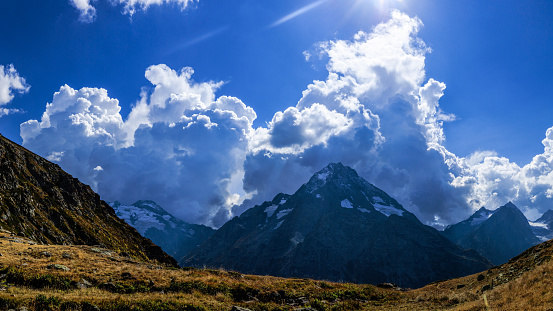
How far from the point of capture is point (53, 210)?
277ft

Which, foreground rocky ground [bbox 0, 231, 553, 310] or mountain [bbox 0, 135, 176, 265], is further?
mountain [bbox 0, 135, 176, 265]

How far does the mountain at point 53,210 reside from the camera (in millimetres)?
69250

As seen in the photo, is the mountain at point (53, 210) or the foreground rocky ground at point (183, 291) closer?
the foreground rocky ground at point (183, 291)

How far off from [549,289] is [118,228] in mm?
113241

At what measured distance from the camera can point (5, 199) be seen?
68.8 metres

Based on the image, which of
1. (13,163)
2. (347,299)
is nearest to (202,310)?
(347,299)

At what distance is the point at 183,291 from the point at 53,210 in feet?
250

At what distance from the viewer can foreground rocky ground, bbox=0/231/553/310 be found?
2045 cm

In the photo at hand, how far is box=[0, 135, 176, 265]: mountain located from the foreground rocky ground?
4119cm

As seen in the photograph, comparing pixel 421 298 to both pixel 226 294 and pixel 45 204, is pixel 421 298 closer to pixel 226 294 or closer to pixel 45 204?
pixel 226 294

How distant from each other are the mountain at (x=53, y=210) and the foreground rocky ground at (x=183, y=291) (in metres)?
41.2

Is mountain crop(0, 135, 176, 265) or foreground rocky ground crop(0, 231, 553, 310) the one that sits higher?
mountain crop(0, 135, 176, 265)

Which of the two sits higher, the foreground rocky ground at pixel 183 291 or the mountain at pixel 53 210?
the mountain at pixel 53 210

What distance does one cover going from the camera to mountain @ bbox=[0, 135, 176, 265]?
69.2 meters
